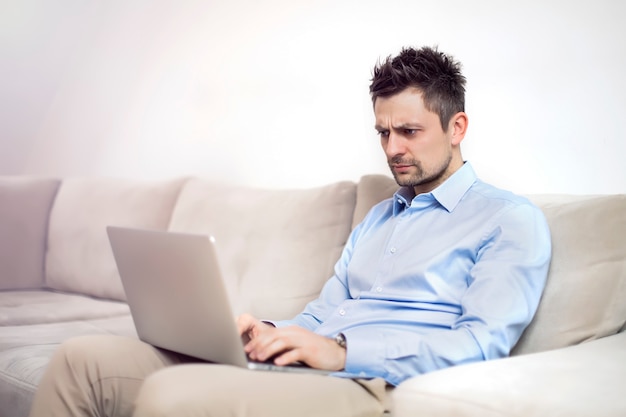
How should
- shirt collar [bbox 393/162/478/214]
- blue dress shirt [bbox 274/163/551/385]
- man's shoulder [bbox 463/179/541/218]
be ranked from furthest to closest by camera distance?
shirt collar [bbox 393/162/478/214]
man's shoulder [bbox 463/179/541/218]
blue dress shirt [bbox 274/163/551/385]

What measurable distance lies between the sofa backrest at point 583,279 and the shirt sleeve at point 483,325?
6cm

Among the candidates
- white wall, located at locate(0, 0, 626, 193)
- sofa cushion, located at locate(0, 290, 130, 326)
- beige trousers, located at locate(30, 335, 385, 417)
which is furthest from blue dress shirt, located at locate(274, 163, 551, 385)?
sofa cushion, located at locate(0, 290, 130, 326)

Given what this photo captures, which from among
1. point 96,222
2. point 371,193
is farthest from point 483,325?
point 96,222

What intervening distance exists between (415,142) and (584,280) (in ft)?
1.53

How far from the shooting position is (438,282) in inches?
63.6

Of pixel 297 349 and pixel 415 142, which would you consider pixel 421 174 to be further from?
pixel 297 349

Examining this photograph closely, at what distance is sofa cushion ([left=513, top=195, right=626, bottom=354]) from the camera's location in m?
1.52

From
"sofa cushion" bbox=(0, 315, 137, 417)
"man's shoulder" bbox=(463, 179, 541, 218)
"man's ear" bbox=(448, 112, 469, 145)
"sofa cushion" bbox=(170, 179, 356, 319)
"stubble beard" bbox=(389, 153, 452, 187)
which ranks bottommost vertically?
"sofa cushion" bbox=(0, 315, 137, 417)

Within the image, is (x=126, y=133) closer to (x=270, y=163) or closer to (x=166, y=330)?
(x=270, y=163)

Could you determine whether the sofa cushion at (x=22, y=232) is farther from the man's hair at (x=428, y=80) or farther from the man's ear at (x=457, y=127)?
the man's ear at (x=457, y=127)

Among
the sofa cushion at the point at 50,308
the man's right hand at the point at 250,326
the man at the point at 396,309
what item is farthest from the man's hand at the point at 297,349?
the sofa cushion at the point at 50,308

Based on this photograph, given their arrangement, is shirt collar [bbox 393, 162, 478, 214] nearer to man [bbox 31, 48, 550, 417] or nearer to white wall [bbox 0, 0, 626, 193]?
man [bbox 31, 48, 550, 417]

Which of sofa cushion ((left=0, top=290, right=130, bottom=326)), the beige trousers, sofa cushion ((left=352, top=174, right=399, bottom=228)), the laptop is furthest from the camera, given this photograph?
sofa cushion ((left=0, top=290, right=130, bottom=326))

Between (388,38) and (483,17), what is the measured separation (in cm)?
37
